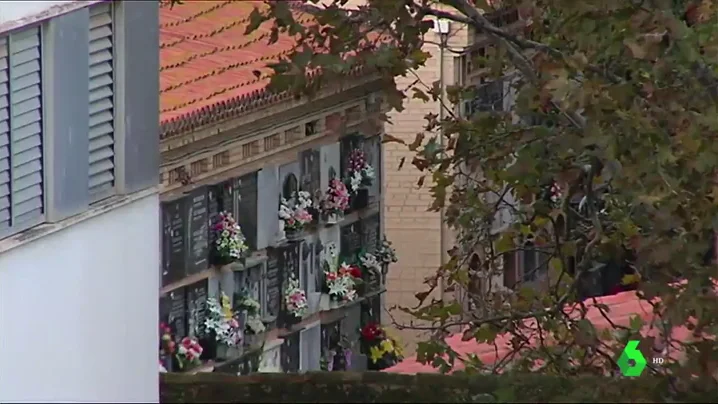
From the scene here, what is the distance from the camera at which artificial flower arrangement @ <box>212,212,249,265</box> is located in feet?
53.3

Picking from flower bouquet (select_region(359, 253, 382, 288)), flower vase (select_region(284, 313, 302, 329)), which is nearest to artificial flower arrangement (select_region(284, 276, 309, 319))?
flower vase (select_region(284, 313, 302, 329))

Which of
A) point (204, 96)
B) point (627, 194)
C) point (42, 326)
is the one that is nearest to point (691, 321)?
point (627, 194)

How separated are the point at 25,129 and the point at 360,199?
1317 cm

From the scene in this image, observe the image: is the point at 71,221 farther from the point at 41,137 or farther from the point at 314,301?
the point at 314,301

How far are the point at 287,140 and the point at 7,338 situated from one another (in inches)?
451

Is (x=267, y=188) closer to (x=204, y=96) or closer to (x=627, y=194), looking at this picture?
(x=204, y=96)

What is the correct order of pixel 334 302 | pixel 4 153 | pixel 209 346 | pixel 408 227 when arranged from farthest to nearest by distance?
pixel 408 227 < pixel 334 302 < pixel 209 346 < pixel 4 153

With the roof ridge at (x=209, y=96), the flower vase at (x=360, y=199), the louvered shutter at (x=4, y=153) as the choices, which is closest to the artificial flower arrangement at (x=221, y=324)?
the roof ridge at (x=209, y=96)

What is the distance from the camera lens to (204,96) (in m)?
15.5

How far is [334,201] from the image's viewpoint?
1908 centimetres

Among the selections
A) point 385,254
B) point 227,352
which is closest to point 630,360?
point 227,352

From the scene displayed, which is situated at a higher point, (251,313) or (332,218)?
(332,218)

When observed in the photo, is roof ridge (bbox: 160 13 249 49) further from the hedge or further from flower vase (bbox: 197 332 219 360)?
the hedge

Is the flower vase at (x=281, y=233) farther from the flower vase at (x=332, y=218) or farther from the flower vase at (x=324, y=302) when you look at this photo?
the flower vase at (x=324, y=302)
